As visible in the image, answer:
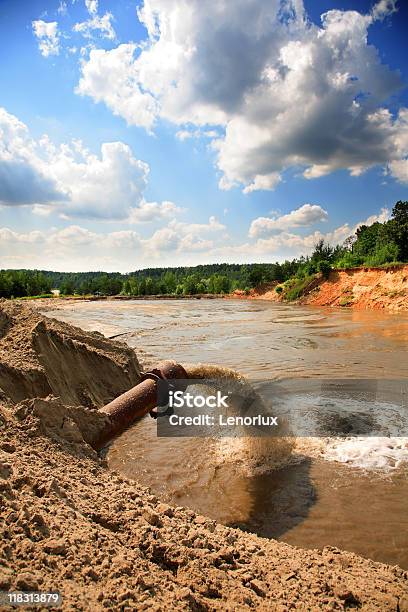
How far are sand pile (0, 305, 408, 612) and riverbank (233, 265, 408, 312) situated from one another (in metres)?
33.7

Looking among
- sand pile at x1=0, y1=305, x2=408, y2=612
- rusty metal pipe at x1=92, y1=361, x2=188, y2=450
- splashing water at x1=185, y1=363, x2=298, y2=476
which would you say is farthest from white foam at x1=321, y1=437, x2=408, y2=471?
rusty metal pipe at x1=92, y1=361, x2=188, y2=450

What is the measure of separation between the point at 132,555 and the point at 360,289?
42306 millimetres

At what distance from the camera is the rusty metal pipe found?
579 cm

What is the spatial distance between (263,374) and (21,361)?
7.11m

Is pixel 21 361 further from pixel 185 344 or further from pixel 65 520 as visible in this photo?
pixel 185 344

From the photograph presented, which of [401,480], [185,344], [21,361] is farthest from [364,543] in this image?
[185,344]

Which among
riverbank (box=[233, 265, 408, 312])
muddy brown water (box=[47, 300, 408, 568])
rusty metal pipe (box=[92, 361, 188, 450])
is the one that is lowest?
muddy brown water (box=[47, 300, 408, 568])

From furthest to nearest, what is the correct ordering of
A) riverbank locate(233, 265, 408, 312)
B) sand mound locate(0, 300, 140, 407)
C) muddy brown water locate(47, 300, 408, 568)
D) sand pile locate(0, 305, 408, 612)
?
riverbank locate(233, 265, 408, 312) < sand mound locate(0, 300, 140, 407) < muddy brown water locate(47, 300, 408, 568) < sand pile locate(0, 305, 408, 612)

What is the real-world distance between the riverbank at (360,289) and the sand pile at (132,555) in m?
33.7

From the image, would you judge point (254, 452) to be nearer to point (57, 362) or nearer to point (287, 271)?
point (57, 362)

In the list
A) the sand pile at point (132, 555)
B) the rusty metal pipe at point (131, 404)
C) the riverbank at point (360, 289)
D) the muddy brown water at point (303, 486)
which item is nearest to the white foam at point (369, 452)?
the muddy brown water at point (303, 486)

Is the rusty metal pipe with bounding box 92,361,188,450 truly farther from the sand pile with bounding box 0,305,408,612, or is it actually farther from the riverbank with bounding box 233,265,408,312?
the riverbank with bounding box 233,265,408,312

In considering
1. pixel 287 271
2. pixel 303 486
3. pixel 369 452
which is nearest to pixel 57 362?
pixel 303 486

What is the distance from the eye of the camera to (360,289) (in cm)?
4100
